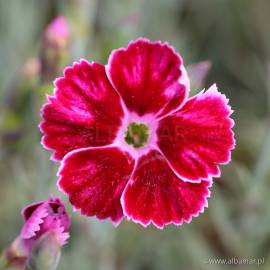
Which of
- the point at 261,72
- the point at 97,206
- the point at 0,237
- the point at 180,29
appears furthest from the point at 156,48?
the point at 180,29

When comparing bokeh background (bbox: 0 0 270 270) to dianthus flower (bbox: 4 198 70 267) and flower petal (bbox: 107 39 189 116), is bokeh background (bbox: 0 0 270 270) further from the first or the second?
dianthus flower (bbox: 4 198 70 267)

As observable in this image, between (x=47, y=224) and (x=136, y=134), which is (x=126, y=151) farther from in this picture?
(x=47, y=224)

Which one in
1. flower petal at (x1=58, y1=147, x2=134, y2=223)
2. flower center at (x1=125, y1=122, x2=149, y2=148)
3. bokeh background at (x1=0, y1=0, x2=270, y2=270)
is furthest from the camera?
bokeh background at (x1=0, y1=0, x2=270, y2=270)

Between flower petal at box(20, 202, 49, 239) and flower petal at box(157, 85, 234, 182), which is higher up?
flower petal at box(20, 202, 49, 239)

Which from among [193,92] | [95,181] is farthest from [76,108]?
[193,92]

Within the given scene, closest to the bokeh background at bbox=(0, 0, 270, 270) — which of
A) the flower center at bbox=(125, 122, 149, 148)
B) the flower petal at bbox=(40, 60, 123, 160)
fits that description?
the flower center at bbox=(125, 122, 149, 148)

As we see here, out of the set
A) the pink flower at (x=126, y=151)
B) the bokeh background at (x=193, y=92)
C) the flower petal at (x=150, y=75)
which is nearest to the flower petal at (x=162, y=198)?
the pink flower at (x=126, y=151)

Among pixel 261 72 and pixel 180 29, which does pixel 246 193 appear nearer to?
pixel 261 72

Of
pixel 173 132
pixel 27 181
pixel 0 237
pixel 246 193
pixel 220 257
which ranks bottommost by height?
pixel 220 257

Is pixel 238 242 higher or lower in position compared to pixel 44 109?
lower
